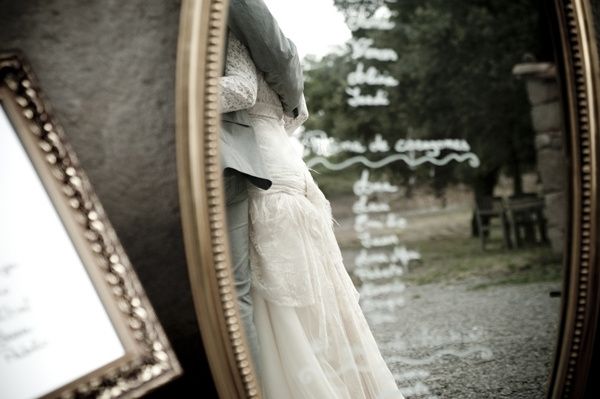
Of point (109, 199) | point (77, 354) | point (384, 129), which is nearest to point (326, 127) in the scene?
point (384, 129)

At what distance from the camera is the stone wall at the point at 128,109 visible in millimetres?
679

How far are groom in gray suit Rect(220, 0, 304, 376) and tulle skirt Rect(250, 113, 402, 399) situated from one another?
0.06ft

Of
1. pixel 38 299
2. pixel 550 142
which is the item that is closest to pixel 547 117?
pixel 550 142

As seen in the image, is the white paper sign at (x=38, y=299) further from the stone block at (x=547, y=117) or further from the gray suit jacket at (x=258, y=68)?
the stone block at (x=547, y=117)

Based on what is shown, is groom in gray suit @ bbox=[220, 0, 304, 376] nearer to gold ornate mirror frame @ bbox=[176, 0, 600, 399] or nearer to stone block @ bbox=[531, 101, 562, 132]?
gold ornate mirror frame @ bbox=[176, 0, 600, 399]

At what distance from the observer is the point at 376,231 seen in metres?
0.70

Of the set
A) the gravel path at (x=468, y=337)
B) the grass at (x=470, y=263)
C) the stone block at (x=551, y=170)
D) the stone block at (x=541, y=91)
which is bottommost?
the gravel path at (x=468, y=337)

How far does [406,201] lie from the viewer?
2.28 ft

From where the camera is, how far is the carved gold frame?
0.65m

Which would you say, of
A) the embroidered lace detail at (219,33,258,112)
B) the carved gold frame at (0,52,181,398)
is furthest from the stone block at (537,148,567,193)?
the carved gold frame at (0,52,181,398)

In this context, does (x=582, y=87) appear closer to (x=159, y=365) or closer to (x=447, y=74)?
(x=447, y=74)

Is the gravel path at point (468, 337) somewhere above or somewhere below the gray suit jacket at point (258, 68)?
below

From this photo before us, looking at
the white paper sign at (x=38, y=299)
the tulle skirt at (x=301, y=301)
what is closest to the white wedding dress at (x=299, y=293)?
the tulle skirt at (x=301, y=301)

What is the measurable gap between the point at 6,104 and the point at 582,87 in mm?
758
